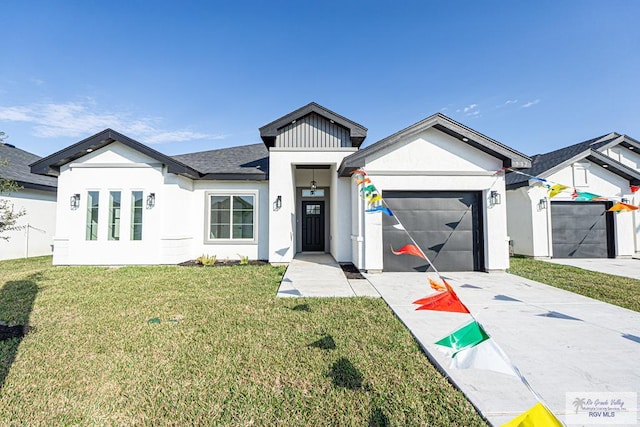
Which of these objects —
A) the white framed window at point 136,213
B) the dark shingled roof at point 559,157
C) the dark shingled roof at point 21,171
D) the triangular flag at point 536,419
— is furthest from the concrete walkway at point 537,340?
the dark shingled roof at point 21,171

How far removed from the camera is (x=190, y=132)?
52.0 ft

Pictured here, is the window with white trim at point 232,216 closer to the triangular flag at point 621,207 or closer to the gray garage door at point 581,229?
the triangular flag at point 621,207

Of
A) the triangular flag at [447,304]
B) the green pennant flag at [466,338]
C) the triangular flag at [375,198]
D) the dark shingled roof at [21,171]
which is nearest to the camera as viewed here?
the green pennant flag at [466,338]

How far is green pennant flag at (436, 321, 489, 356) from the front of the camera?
178cm

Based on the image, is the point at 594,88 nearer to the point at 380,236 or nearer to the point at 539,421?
the point at 380,236

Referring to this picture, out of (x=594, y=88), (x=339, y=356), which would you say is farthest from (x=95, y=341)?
(x=594, y=88)

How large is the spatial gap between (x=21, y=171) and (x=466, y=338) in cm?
1689

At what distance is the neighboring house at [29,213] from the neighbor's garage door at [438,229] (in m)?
13.4

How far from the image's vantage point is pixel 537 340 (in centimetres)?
320

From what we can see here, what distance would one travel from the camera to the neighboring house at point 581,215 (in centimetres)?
992

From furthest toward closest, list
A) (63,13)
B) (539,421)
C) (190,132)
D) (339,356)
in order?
(190,132)
(63,13)
(339,356)
(539,421)

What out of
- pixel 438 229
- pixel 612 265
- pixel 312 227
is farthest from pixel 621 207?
pixel 312 227

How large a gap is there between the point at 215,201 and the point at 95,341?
655 centimetres

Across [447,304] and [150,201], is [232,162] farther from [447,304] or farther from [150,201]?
[447,304]
